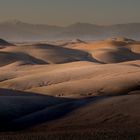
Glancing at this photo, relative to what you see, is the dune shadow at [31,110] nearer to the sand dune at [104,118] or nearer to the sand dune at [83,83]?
the sand dune at [104,118]

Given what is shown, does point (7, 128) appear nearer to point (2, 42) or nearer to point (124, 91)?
point (124, 91)

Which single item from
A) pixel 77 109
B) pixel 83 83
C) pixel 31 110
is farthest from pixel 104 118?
pixel 83 83

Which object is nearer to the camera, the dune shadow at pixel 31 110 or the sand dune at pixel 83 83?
the dune shadow at pixel 31 110

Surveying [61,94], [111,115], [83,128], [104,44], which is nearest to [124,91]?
[61,94]

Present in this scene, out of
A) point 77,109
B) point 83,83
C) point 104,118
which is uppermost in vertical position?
point 83,83

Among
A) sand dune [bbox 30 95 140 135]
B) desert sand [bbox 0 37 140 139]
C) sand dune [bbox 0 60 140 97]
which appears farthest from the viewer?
sand dune [bbox 0 60 140 97]

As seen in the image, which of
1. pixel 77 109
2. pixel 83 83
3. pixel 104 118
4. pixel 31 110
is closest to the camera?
pixel 104 118

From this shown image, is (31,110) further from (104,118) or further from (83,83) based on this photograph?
(83,83)

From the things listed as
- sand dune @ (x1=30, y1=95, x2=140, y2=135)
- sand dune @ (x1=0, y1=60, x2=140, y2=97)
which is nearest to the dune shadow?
sand dune @ (x1=30, y1=95, x2=140, y2=135)

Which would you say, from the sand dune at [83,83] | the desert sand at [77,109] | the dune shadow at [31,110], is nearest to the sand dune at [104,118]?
the desert sand at [77,109]

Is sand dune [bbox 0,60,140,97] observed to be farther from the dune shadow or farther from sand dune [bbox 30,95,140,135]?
sand dune [bbox 30,95,140,135]

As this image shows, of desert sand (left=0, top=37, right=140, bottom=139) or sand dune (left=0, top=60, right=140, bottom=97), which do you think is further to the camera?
sand dune (left=0, top=60, right=140, bottom=97)

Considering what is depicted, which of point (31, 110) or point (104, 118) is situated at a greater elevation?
point (31, 110)

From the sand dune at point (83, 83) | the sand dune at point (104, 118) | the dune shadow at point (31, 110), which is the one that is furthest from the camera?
the sand dune at point (83, 83)
